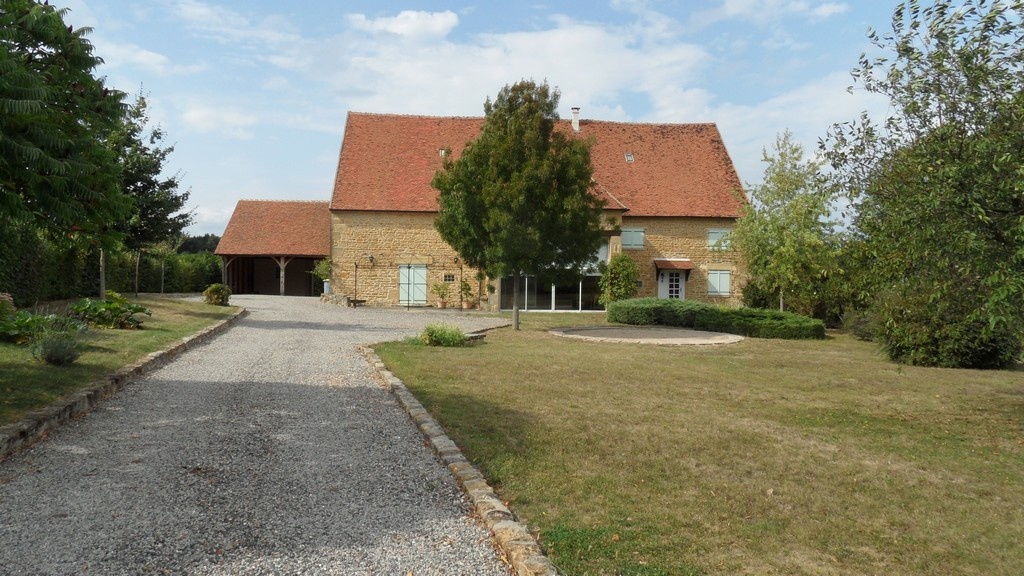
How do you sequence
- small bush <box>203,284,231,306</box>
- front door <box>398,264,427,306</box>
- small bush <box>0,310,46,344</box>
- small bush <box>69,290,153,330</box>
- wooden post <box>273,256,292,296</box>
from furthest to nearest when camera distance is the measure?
wooden post <box>273,256,292,296</box> < front door <box>398,264,427,306</box> < small bush <box>203,284,231,306</box> < small bush <box>69,290,153,330</box> < small bush <box>0,310,46,344</box>

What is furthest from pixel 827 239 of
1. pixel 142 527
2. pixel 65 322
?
pixel 142 527

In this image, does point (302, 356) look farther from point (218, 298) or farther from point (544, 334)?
point (218, 298)

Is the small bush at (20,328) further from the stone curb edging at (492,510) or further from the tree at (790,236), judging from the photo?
the tree at (790,236)

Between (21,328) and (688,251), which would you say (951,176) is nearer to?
(21,328)

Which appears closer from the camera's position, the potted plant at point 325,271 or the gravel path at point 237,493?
the gravel path at point 237,493

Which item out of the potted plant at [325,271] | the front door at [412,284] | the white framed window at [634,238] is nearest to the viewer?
the front door at [412,284]

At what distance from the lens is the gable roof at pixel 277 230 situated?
39.1 meters

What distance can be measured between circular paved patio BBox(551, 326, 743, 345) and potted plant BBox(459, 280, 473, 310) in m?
10.5

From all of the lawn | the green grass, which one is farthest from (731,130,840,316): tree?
the green grass

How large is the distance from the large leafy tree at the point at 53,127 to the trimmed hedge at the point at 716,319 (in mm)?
17612

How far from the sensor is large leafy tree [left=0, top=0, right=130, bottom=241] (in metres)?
5.41

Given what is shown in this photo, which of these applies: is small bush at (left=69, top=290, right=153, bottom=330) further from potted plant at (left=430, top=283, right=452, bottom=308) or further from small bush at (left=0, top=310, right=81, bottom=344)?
potted plant at (left=430, top=283, right=452, bottom=308)

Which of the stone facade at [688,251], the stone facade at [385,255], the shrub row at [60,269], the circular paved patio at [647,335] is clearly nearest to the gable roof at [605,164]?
the stone facade at [688,251]

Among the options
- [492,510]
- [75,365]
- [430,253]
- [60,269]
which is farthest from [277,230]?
[492,510]
